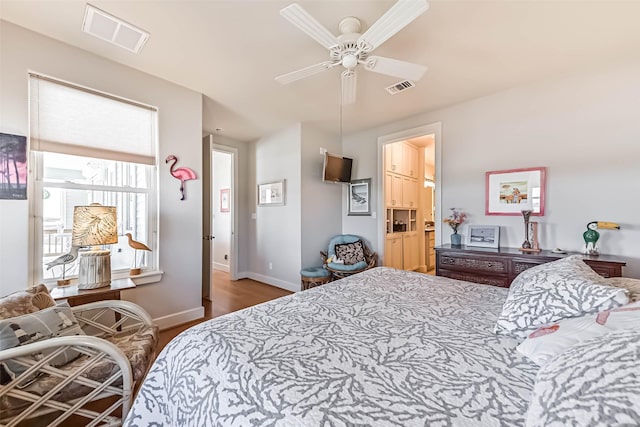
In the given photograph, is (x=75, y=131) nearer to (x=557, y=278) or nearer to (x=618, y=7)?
(x=557, y=278)

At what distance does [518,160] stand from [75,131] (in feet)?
14.6

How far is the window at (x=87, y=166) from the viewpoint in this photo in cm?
208

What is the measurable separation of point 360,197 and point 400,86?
6.42 feet

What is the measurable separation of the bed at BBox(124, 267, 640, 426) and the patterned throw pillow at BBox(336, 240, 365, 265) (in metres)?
2.56

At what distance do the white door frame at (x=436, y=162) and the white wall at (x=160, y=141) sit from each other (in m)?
2.64

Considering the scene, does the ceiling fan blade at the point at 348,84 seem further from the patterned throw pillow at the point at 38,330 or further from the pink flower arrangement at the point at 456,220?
the patterned throw pillow at the point at 38,330

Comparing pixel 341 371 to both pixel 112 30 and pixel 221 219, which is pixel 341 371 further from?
pixel 221 219

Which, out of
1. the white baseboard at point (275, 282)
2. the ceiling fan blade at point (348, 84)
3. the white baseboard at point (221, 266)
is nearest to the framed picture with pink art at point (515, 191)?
the ceiling fan blade at point (348, 84)

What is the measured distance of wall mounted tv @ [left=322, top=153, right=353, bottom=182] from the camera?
4004 mm

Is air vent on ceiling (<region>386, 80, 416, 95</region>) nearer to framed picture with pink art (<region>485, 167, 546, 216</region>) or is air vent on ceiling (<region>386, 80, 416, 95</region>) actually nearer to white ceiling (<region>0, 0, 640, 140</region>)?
white ceiling (<region>0, 0, 640, 140</region>)

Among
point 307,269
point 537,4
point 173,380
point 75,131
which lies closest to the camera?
point 173,380

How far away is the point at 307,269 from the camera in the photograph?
12.7 feet

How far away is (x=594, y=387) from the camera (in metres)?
0.50

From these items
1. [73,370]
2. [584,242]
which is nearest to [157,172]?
[73,370]
